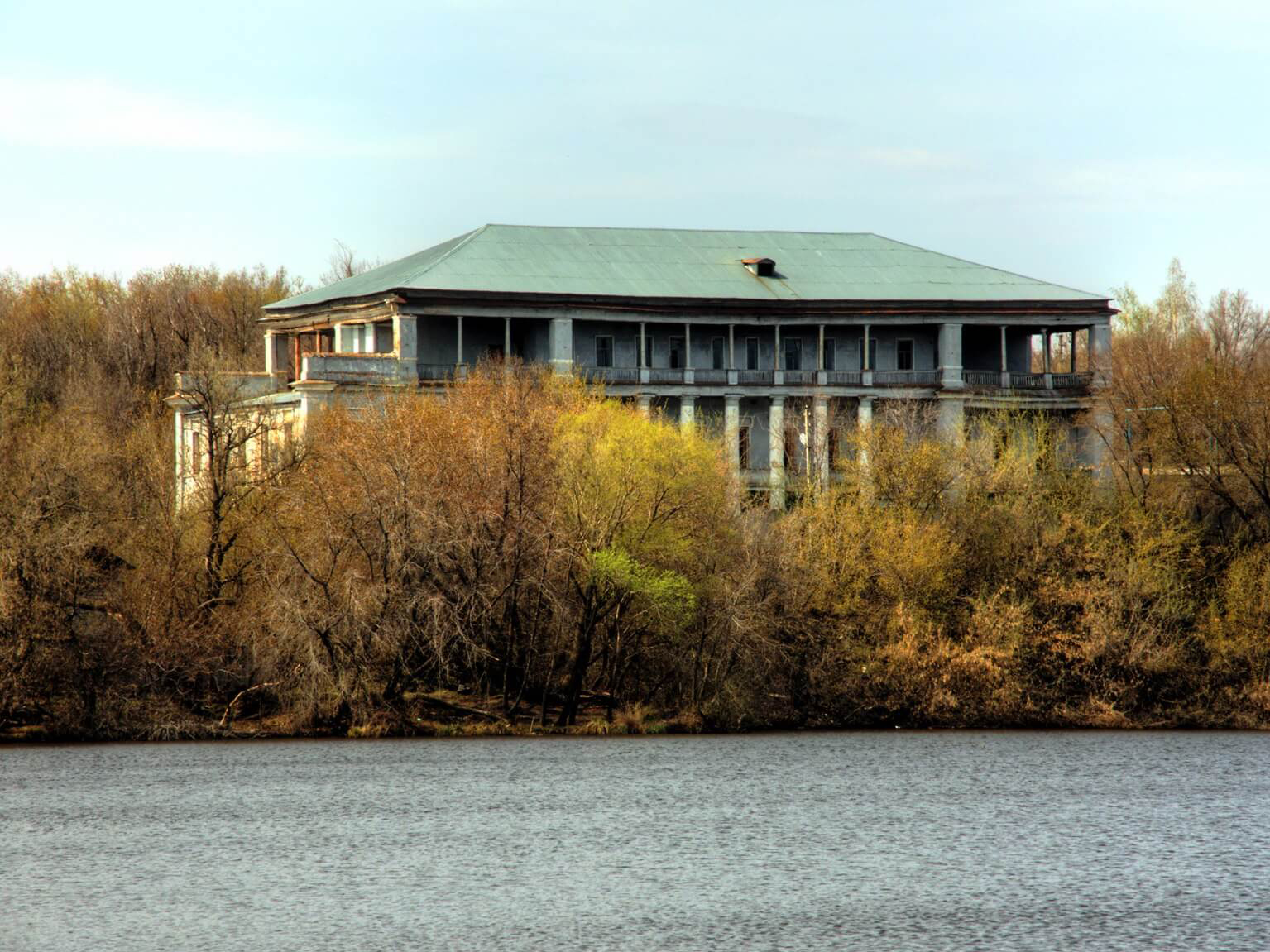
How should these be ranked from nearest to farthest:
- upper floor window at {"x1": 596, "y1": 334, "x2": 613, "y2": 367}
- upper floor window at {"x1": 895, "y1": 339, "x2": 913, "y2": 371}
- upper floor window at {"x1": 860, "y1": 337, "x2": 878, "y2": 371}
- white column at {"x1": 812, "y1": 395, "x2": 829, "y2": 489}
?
1. white column at {"x1": 812, "y1": 395, "x2": 829, "y2": 489}
2. upper floor window at {"x1": 596, "y1": 334, "x2": 613, "y2": 367}
3. upper floor window at {"x1": 860, "y1": 337, "x2": 878, "y2": 371}
4. upper floor window at {"x1": 895, "y1": 339, "x2": 913, "y2": 371}

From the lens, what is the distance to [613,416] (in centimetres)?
5078

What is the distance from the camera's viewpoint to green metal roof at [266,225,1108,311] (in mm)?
72812

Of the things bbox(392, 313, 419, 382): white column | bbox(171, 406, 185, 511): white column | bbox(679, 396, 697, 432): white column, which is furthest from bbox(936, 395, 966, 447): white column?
bbox(171, 406, 185, 511): white column

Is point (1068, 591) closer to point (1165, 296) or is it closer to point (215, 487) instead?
point (215, 487)

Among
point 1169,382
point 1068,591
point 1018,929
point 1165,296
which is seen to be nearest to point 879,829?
point 1018,929

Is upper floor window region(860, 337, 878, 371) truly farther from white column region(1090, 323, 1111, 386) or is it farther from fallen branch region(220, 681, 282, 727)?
fallen branch region(220, 681, 282, 727)

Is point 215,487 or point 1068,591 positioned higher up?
point 215,487

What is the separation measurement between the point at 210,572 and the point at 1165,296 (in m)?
79.0

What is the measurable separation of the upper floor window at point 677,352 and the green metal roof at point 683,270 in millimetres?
2774

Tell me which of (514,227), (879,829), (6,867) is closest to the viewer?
(6,867)

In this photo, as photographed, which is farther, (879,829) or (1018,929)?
(879,829)

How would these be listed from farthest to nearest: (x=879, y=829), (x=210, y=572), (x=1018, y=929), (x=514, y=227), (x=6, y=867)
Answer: (x=514, y=227), (x=210, y=572), (x=879, y=829), (x=6, y=867), (x=1018, y=929)

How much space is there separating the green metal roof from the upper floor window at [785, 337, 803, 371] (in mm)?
2679

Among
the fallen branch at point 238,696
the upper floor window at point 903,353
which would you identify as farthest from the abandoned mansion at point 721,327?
the fallen branch at point 238,696
